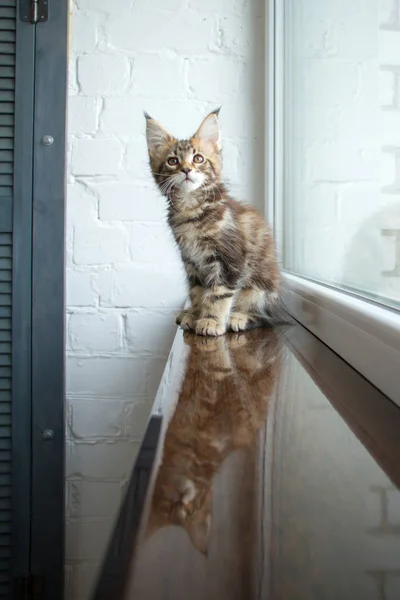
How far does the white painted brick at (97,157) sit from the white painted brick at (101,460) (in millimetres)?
777

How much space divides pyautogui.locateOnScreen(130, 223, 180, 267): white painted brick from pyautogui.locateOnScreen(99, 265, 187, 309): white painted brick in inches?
1.0

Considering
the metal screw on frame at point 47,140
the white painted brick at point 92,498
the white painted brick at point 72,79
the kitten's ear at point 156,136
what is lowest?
the white painted brick at point 92,498

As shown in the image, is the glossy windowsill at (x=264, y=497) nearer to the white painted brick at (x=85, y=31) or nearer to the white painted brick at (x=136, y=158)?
the white painted brick at (x=136, y=158)

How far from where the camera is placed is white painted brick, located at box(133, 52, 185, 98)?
1665 millimetres

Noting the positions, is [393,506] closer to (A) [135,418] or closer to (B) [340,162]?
(B) [340,162]

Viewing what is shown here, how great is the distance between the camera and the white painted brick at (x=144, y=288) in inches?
66.4

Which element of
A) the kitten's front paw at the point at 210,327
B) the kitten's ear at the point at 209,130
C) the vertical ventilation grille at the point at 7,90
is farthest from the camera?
the vertical ventilation grille at the point at 7,90

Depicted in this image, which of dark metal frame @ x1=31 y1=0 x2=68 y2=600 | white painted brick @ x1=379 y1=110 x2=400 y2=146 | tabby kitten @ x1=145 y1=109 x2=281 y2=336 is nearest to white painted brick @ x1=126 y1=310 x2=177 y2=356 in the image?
dark metal frame @ x1=31 y1=0 x2=68 y2=600

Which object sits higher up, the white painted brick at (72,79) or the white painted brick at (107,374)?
the white painted brick at (72,79)

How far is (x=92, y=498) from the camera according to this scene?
5.53 ft

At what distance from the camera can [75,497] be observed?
66.4 inches

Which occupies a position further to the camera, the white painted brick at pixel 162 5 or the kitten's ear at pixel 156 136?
the white painted brick at pixel 162 5

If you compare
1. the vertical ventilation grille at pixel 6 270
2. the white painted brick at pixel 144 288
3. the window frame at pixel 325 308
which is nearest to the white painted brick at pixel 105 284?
→ the white painted brick at pixel 144 288

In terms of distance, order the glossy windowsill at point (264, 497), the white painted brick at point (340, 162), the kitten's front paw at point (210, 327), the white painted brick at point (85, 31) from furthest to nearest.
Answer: the white painted brick at point (85, 31) → the kitten's front paw at point (210, 327) → the white painted brick at point (340, 162) → the glossy windowsill at point (264, 497)
